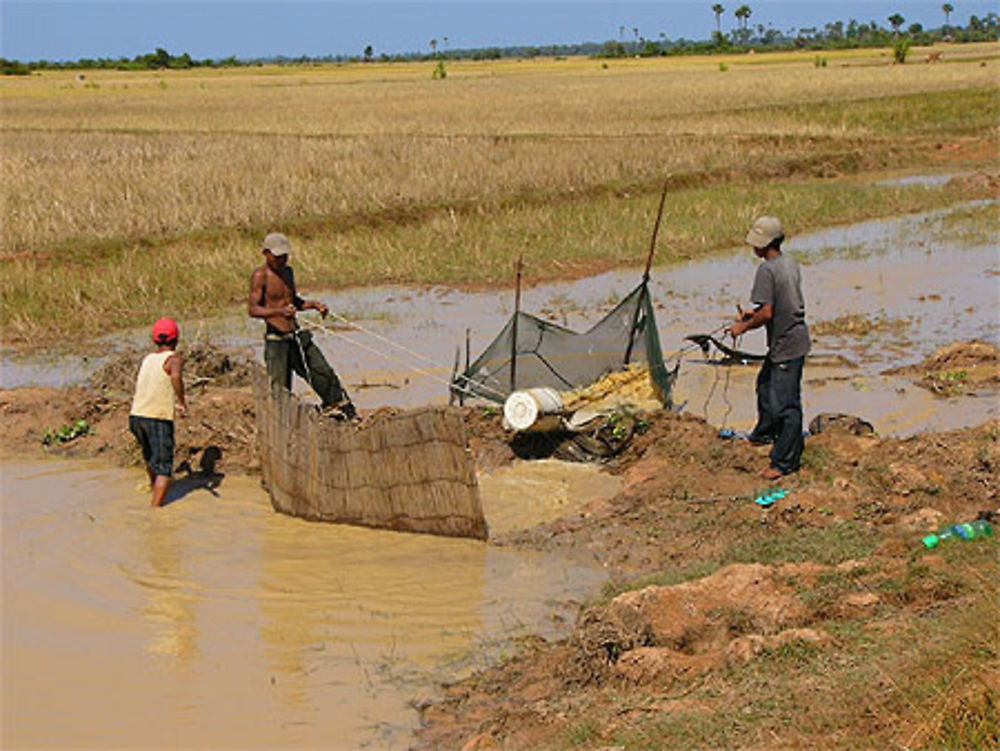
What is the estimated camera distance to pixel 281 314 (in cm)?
782

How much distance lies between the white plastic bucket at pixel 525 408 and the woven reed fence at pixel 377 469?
3.27 ft

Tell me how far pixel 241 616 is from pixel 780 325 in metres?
3.09

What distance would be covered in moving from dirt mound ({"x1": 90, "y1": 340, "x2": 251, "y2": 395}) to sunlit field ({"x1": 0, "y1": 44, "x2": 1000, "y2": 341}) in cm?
216

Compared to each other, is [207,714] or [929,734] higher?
[929,734]

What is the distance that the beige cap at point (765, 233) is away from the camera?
674 cm

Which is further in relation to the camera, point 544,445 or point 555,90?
point 555,90

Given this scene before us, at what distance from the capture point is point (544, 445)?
780 cm

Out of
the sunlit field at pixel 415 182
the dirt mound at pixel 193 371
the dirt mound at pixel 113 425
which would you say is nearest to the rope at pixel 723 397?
the dirt mound at pixel 113 425

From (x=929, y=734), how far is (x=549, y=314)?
28.2 ft

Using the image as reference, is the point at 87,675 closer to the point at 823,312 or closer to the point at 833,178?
the point at 823,312

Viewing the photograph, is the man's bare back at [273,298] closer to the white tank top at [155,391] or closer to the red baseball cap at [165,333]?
the red baseball cap at [165,333]

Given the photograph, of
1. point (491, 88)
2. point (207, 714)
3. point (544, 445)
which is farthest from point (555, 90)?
point (207, 714)

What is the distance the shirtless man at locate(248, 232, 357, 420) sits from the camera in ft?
25.6

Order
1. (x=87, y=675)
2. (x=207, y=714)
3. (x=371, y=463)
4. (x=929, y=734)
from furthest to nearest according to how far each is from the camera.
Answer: (x=371, y=463) < (x=87, y=675) < (x=207, y=714) < (x=929, y=734)
